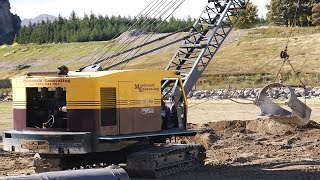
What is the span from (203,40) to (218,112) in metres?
12.5

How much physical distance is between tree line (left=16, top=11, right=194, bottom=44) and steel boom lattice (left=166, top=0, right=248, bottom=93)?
3389 inches

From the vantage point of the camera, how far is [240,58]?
73500mm

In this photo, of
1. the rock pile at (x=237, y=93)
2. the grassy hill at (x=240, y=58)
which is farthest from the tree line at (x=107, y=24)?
the rock pile at (x=237, y=93)

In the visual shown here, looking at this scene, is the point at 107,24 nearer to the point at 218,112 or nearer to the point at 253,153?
the point at 218,112

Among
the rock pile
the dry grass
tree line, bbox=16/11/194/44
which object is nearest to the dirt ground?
the dry grass

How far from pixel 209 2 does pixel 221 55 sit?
159 ft

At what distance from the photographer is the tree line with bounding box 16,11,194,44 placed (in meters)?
120

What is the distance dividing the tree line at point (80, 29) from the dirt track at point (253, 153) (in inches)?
3466

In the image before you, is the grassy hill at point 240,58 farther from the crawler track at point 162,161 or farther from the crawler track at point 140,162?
the crawler track at point 140,162

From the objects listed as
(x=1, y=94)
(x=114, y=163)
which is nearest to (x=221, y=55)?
(x=1, y=94)

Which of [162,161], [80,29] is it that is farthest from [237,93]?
[80,29]

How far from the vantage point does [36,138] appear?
1648 cm

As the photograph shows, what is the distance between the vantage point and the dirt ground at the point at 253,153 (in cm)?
1745

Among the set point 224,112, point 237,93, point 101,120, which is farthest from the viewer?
point 237,93
